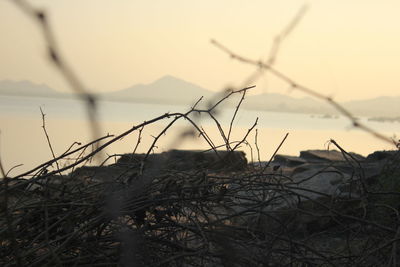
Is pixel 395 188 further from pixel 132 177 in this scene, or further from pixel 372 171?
pixel 132 177

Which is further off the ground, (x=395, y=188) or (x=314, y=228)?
(x=395, y=188)

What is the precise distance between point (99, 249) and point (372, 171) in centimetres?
528

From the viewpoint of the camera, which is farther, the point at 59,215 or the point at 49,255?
the point at 59,215

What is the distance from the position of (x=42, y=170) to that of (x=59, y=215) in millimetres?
219

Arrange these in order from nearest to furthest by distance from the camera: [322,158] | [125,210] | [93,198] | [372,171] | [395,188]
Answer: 1. [125,210]
2. [93,198]
3. [395,188]
4. [372,171]
5. [322,158]

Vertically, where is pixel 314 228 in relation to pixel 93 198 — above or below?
below

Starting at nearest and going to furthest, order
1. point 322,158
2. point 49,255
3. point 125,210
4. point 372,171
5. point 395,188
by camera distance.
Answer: point 49,255 < point 125,210 < point 395,188 < point 372,171 < point 322,158

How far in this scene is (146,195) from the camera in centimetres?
184

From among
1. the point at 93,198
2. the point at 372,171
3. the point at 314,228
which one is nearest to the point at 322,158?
the point at 372,171

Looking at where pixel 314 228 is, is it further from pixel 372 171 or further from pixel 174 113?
pixel 174 113

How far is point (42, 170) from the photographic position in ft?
6.49

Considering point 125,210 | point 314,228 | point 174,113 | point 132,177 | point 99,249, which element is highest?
point 174,113

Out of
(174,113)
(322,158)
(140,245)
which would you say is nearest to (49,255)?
(140,245)

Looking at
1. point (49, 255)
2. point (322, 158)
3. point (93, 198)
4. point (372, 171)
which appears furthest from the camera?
point (322, 158)
